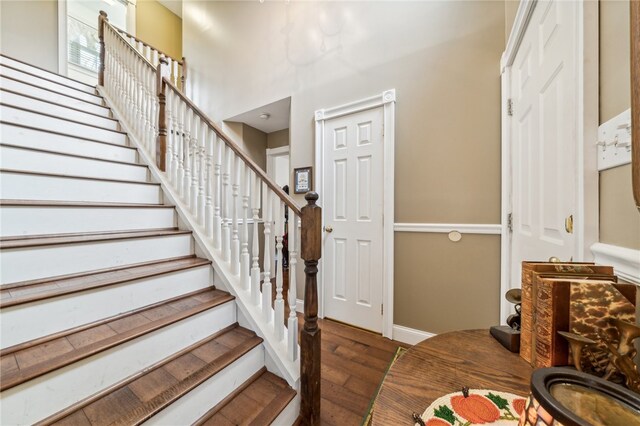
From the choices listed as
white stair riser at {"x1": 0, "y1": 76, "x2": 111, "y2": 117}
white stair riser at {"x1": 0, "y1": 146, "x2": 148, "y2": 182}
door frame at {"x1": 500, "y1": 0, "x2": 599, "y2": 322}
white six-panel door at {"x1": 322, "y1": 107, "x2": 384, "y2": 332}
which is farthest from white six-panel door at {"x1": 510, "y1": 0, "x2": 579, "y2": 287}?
white stair riser at {"x1": 0, "y1": 76, "x2": 111, "y2": 117}

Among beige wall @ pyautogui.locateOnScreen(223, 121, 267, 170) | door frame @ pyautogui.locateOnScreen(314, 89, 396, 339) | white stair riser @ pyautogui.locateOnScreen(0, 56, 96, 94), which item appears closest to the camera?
door frame @ pyautogui.locateOnScreen(314, 89, 396, 339)

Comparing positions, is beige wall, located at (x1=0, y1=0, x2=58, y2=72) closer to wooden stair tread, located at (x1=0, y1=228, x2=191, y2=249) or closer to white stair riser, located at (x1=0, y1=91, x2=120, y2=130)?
white stair riser, located at (x1=0, y1=91, x2=120, y2=130)

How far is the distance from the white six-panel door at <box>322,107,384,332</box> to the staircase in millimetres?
1096

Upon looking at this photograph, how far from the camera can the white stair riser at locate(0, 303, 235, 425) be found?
80 centimetres

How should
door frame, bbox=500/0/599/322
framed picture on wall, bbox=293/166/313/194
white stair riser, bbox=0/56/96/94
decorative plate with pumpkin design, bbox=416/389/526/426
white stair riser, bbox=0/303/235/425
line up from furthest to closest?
framed picture on wall, bbox=293/166/313/194, white stair riser, bbox=0/56/96/94, white stair riser, bbox=0/303/235/425, door frame, bbox=500/0/599/322, decorative plate with pumpkin design, bbox=416/389/526/426

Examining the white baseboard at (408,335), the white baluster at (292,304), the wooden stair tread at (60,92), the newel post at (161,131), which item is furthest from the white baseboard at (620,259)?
the wooden stair tread at (60,92)

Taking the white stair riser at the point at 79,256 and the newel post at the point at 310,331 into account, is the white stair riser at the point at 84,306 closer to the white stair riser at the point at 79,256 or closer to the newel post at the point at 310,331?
the white stair riser at the point at 79,256

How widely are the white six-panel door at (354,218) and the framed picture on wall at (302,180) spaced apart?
0.65 ft

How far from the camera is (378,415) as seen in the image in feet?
1.60

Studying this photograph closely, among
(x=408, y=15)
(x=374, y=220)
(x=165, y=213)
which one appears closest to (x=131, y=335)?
(x=165, y=213)

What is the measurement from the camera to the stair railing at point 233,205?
4.14 ft

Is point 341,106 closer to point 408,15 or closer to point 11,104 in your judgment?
point 408,15

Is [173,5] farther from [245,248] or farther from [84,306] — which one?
[84,306]

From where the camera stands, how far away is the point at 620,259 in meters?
0.57
